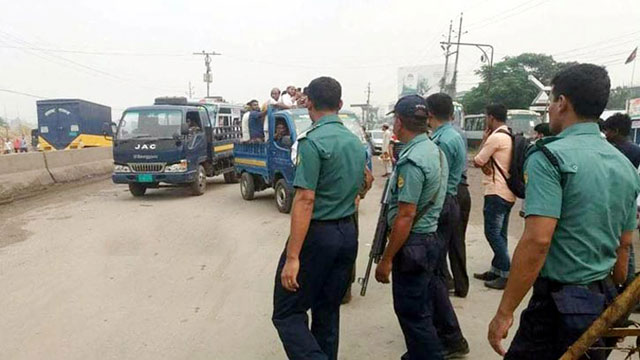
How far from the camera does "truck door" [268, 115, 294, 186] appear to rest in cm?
876

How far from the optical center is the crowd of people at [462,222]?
6.23 ft

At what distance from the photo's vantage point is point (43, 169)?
12375 millimetres

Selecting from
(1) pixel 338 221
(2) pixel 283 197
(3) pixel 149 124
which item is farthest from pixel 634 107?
(1) pixel 338 221

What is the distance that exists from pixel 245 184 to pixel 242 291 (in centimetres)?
588

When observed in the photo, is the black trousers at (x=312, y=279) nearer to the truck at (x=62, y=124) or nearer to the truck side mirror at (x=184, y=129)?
the truck side mirror at (x=184, y=129)

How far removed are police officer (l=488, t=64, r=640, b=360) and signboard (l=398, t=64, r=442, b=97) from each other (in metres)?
50.8

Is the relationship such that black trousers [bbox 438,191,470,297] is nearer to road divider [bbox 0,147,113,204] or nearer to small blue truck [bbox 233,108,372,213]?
small blue truck [bbox 233,108,372,213]

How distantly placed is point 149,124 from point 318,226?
926cm

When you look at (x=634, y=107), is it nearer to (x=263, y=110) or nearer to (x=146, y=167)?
(x=263, y=110)

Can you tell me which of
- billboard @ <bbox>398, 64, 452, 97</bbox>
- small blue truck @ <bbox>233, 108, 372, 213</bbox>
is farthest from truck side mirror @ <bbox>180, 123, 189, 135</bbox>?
billboard @ <bbox>398, 64, 452, 97</bbox>

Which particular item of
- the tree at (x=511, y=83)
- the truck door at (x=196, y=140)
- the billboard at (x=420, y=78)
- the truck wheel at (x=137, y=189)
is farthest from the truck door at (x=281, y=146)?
the billboard at (x=420, y=78)

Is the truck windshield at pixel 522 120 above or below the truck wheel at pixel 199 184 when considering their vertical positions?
above

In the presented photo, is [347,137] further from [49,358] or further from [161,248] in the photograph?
[161,248]

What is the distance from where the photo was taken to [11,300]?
4660 millimetres
